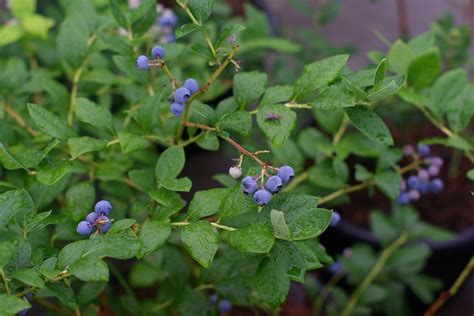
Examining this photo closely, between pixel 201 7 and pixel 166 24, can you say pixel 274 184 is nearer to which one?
pixel 201 7

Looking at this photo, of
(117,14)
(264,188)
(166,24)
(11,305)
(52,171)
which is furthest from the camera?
(166,24)

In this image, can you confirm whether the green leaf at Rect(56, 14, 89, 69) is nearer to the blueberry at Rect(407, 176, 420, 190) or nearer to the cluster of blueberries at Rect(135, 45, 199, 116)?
the cluster of blueberries at Rect(135, 45, 199, 116)

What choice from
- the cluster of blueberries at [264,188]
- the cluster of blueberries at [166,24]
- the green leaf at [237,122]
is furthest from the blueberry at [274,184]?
the cluster of blueberries at [166,24]

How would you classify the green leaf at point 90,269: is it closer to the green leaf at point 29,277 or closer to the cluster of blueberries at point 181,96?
the green leaf at point 29,277

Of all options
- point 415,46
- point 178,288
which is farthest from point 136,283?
point 415,46

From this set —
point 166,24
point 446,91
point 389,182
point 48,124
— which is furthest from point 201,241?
point 166,24

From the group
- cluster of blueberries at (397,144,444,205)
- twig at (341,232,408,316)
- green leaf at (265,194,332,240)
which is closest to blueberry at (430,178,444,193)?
cluster of blueberries at (397,144,444,205)
